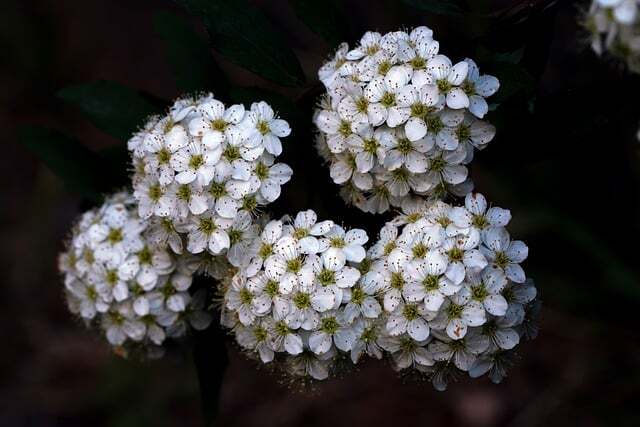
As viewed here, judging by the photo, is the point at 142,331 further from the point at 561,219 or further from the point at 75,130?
the point at 75,130

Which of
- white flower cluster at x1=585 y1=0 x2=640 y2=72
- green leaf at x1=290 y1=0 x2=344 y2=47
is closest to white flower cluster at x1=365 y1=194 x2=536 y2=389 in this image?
white flower cluster at x1=585 y1=0 x2=640 y2=72

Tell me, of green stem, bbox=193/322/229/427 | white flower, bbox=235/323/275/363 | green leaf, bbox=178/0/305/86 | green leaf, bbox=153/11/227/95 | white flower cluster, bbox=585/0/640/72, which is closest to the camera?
white flower cluster, bbox=585/0/640/72

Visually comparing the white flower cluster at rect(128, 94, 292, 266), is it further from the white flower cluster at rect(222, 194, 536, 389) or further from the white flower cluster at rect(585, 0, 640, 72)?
the white flower cluster at rect(585, 0, 640, 72)

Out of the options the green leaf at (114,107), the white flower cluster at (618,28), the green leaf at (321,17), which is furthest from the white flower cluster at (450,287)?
the green leaf at (114,107)

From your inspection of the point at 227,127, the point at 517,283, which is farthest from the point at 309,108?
the point at 517,283

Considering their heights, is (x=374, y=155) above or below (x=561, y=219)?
above

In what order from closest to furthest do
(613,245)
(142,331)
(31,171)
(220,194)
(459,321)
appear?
1. (459,321)
2. (220,194)
3. (142,331)
4. (613,245)
5. (31,171)

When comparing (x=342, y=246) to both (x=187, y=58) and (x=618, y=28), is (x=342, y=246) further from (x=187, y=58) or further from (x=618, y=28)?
(x=187, y=58)
